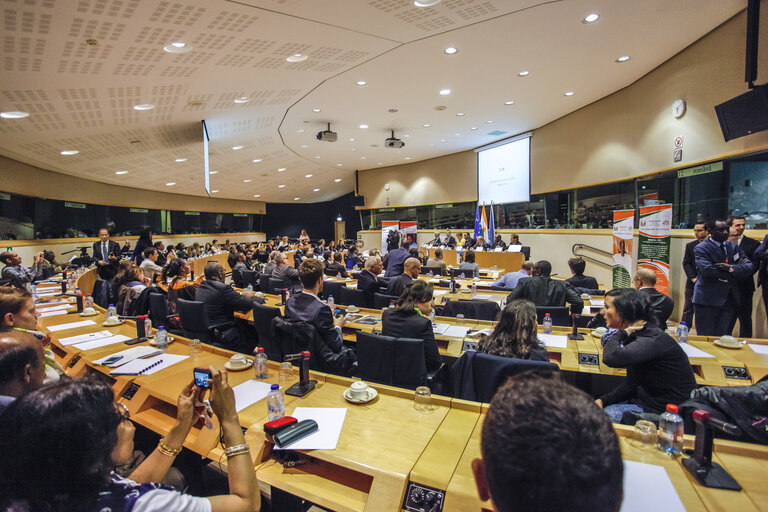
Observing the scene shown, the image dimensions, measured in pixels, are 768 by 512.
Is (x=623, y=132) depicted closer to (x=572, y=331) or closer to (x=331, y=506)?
(x=572, y=331)

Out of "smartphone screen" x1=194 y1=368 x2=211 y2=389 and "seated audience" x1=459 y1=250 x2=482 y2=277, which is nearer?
"smartphone screen" x1=194 y1=368 x2=211 y2=389

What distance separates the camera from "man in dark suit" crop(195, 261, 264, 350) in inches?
169

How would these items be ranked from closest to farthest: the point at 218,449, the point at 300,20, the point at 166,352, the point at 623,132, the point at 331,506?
the point at 331,506, the point at 218,449, the point at 166,352, the point at 300,20, the point at 623,132

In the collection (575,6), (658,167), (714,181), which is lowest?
(714,181)

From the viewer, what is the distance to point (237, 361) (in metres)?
2.58

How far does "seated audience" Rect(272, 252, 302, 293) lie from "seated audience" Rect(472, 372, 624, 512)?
5.72 metres

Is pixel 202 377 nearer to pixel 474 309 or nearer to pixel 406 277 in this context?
pixel 474 309

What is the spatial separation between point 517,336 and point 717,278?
3.87m

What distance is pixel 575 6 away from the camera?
4.40 metres

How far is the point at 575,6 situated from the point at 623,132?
4.18 metres

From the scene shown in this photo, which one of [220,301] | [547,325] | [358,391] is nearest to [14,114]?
[220,301]

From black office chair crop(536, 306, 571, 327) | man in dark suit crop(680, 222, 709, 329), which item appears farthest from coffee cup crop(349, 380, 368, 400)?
man in dark suit crop(680, 222, 709, 329)

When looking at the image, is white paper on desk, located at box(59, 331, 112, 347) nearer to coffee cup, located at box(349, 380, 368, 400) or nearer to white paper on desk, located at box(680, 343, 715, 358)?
coffee cup, located at box(349, 380, 368, 400)

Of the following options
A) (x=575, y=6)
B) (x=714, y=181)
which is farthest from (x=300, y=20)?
(x=714, y=181)
